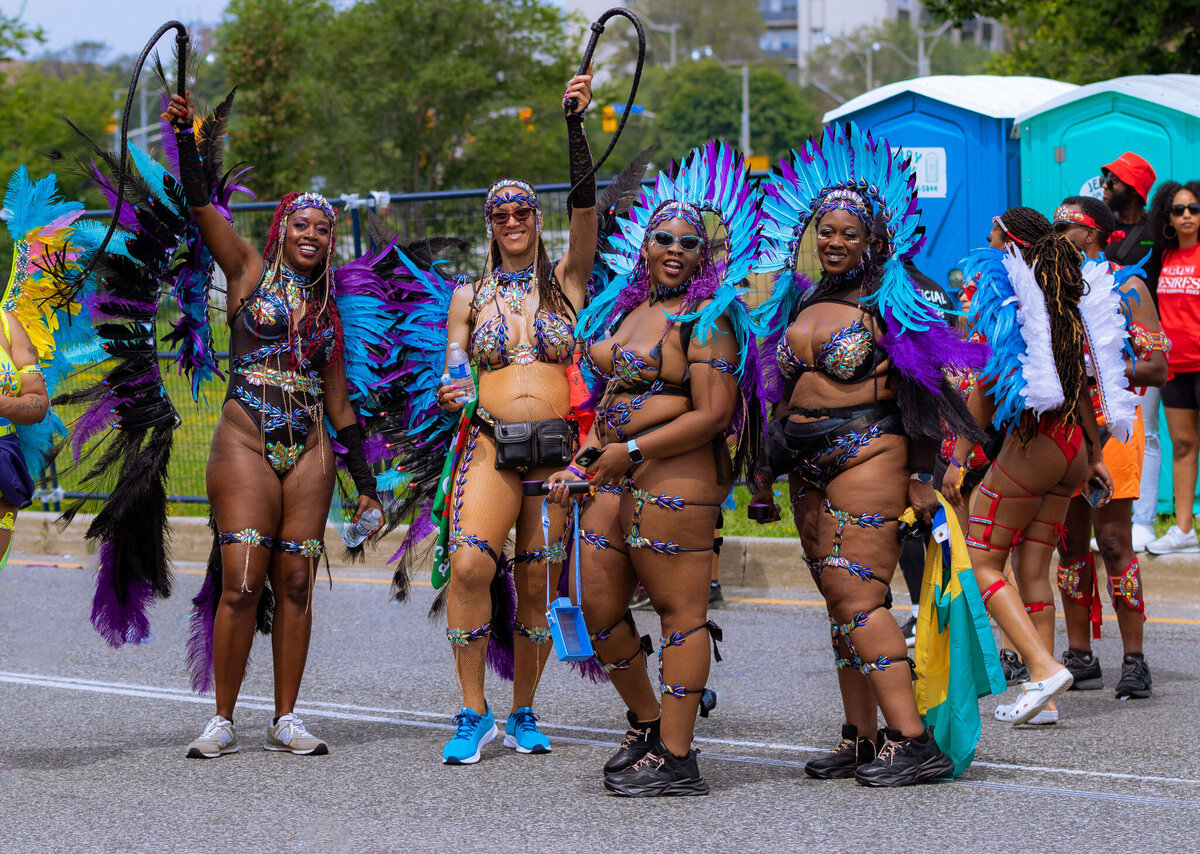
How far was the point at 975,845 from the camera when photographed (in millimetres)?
4223

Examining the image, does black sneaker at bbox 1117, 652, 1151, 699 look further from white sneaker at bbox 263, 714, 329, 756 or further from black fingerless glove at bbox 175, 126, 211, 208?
black fingerless glove at bbox 175, 126, 211, 208

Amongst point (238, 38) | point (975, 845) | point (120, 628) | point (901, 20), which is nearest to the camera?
point (975, 845)

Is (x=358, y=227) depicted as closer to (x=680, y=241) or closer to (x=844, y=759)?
(x=680, y=241)

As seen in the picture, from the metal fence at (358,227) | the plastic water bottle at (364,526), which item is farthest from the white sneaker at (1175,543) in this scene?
the plastic water bottle at (364,526)

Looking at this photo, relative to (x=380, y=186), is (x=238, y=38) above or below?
above

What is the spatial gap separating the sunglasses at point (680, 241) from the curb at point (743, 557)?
8.62ft

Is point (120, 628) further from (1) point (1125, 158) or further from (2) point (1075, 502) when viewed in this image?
(1) point (1125, 158)

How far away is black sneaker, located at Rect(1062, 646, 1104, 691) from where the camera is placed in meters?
6.23

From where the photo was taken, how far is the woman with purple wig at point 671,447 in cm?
476

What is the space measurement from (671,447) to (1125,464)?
269 centimetres

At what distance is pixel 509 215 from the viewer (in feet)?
17.7

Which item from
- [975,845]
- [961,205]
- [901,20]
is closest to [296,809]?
[975,845]

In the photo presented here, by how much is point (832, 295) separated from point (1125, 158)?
366 centimetres

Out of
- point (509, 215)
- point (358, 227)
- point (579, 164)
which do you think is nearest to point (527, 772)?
point (509, 215)
